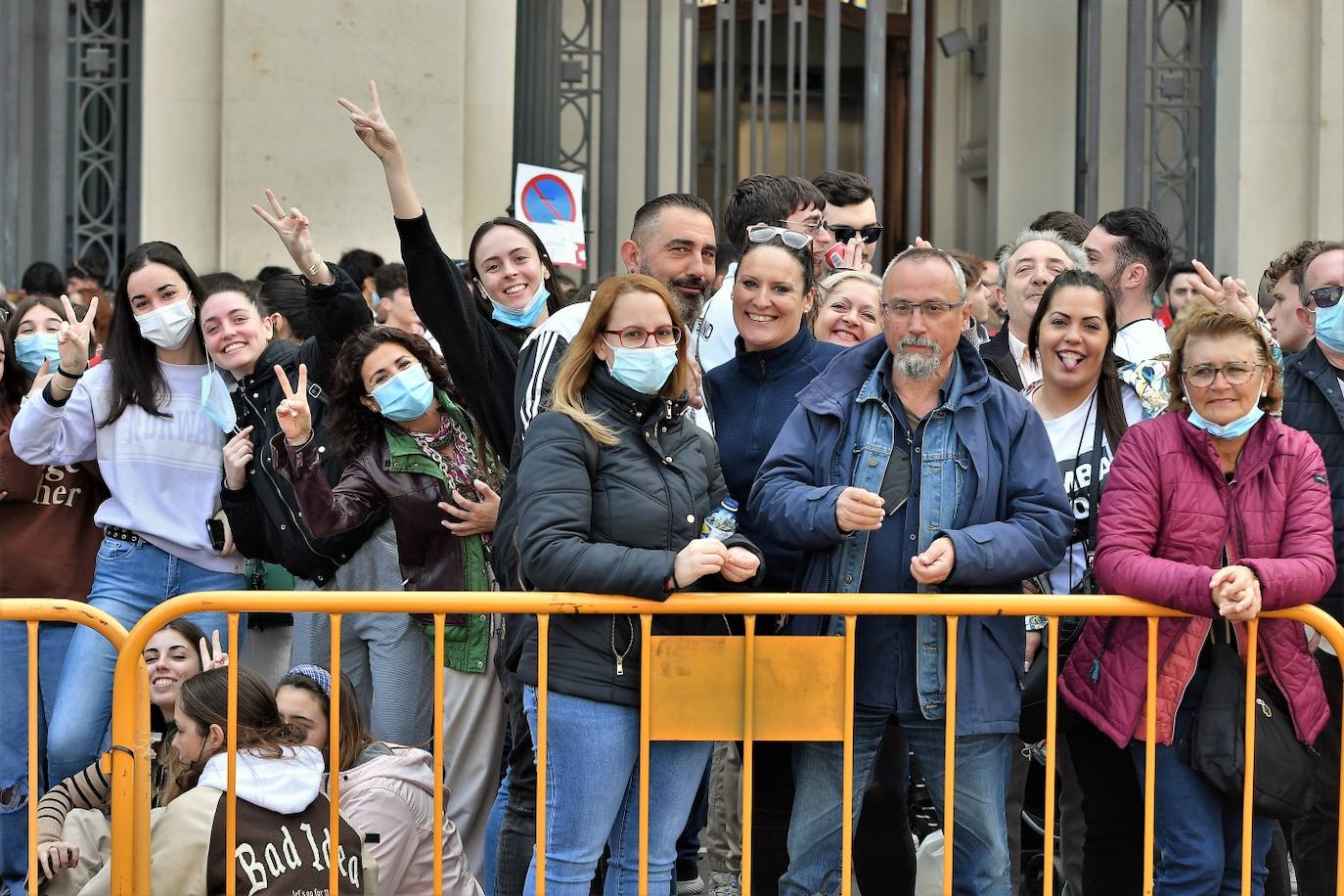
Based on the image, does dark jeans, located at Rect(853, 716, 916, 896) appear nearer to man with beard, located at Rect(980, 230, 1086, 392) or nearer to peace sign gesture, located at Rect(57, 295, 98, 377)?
man with beard, located at Rect(980, 230, 1086, 392)

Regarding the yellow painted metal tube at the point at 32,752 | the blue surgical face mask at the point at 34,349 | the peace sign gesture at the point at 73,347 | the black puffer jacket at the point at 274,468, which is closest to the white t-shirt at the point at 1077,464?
the black puffer jacket at the point at 274,468

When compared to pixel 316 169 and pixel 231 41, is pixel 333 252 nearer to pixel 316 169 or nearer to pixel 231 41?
pixel 316 169

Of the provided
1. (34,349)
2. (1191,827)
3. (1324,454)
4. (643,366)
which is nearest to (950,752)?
(1191,827)

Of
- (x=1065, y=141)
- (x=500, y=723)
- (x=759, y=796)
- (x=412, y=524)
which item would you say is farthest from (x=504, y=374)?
(x=1065, y=141)

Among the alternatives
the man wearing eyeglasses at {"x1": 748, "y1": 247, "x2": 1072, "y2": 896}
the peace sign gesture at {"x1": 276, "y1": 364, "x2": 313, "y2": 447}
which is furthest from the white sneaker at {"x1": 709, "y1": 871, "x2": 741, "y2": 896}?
the peace sign gesture at {"x1": 276, "y1": 364, "x2": 313, "y2": 447}

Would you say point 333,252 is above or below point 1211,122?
below

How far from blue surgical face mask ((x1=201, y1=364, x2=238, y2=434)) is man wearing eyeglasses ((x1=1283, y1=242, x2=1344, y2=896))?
3.49 metres

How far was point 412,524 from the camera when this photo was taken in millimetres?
5777

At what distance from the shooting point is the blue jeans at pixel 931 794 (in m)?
4.72

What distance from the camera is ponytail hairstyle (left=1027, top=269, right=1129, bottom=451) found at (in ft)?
17.9

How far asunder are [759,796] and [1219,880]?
134cm

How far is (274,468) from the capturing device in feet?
19.1

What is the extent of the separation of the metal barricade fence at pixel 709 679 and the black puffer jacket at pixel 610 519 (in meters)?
0.06

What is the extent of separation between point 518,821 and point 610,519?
1.08m
